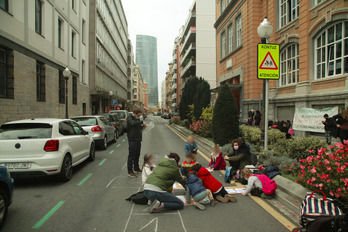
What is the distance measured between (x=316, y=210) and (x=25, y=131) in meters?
6.24

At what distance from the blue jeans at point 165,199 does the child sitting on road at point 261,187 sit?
171cm

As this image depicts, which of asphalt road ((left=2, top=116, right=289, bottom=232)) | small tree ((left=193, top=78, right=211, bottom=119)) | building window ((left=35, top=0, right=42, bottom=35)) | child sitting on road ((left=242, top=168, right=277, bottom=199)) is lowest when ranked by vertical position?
asphalt road ((left=2, top=116, right=289, bottom=232))

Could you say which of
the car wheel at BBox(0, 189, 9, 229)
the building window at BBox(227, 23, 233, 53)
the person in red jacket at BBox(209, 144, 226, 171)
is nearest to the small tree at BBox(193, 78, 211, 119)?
the building window at BBox(227, 23, 233, 53)

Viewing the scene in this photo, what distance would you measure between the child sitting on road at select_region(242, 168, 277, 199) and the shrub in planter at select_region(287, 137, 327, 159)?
235 cm

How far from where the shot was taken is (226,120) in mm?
10664

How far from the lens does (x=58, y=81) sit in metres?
19.5

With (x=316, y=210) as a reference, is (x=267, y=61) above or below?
above

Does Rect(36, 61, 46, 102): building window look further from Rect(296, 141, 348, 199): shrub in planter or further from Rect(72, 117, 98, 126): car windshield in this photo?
Rect(296, 141, 348, 199): shrub in planter

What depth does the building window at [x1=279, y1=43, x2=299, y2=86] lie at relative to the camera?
16.4m

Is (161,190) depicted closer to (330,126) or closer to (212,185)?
(212,185)

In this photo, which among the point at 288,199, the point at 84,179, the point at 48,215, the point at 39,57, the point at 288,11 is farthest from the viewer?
the point at 288,11

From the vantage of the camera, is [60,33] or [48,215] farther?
[60,33]

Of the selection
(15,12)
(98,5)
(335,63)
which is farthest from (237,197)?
(98,5)

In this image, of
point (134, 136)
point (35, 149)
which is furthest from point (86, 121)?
point (35, 149)
